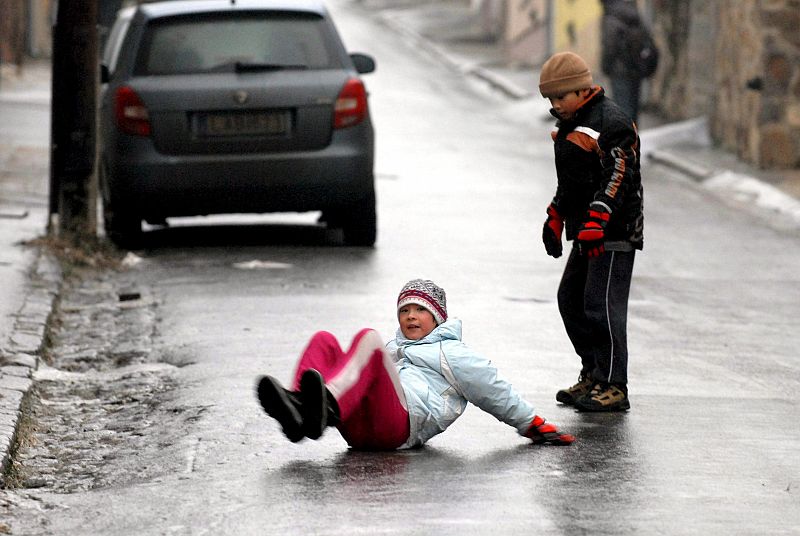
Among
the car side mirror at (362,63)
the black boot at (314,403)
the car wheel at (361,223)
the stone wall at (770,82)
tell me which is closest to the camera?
the black boot at (314,403)

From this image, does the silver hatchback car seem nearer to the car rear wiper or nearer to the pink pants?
the car rear wiper

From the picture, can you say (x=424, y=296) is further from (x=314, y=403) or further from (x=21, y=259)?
(x=21, y=259)

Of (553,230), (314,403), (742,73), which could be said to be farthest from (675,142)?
(314,403)

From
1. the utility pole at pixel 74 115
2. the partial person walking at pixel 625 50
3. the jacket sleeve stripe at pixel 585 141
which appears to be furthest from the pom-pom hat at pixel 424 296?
the partial person walking at pixel 625 50

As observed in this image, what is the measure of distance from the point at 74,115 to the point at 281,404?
6.61m

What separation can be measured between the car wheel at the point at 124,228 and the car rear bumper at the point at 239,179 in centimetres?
12

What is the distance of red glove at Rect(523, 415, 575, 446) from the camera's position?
6.73 metres

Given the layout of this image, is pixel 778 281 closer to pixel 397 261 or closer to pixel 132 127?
pixel 397 261

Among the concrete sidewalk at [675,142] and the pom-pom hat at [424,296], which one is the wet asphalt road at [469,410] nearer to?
the pom-pom hat at [424,296]

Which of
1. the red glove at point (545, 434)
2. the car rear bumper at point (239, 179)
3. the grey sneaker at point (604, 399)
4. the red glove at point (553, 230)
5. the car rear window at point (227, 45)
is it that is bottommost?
the car rear bumper at point (239, 179)

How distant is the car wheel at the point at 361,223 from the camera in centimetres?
1263

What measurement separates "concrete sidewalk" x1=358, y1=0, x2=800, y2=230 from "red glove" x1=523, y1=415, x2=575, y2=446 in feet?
30.2

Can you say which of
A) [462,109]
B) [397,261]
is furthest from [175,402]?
[462,109]

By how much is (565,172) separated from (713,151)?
13859 mm
